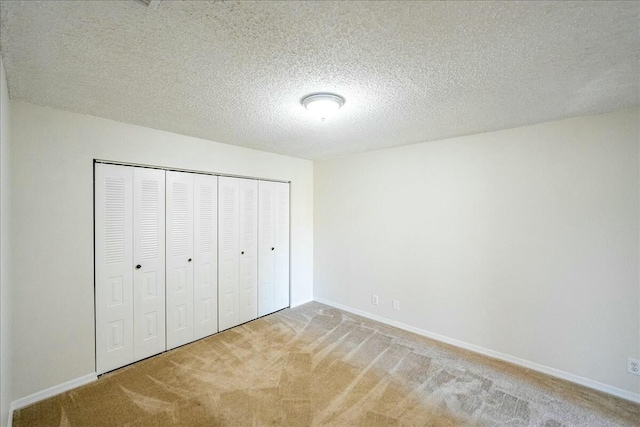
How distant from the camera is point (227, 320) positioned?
11.5 feet

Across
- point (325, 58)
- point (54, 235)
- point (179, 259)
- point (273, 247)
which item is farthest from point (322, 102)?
point (273, 247)

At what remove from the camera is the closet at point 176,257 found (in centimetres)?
256

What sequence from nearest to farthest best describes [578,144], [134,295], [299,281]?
[578,144] < [134,295] < [299,281]

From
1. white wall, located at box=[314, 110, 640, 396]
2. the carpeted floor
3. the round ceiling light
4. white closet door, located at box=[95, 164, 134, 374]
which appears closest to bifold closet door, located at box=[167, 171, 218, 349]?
the carpeted floor

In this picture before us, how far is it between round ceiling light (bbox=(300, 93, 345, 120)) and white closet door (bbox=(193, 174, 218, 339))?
5.89 ft

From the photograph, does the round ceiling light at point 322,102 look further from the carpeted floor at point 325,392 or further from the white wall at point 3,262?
the carpeted floor at point 325,392

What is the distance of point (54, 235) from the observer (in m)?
2.25

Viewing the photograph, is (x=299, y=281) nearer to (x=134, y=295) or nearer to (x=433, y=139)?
(x=134, y=295)

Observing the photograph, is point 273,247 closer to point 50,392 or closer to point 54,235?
point 54,235

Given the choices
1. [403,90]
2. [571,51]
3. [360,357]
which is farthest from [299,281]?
[571,51]

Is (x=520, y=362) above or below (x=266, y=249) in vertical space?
below

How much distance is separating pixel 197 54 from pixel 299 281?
361 cm

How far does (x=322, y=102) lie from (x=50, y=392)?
3.21 m

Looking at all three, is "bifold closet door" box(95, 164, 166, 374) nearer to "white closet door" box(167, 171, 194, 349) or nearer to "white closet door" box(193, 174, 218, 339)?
"white closet door" box(167, 171, 194, 349)
